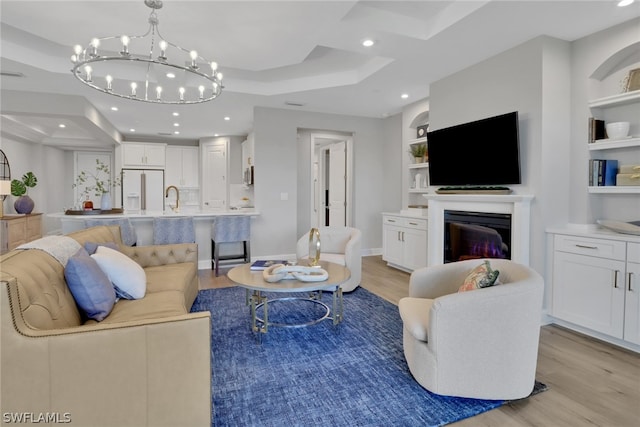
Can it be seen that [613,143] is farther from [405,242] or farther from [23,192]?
[23,192]

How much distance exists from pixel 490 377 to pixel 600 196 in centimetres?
233

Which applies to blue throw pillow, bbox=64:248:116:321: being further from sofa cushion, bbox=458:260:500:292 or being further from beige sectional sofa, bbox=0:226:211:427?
sofa cushion, bbox=458:260:500:292

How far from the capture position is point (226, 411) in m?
1.88

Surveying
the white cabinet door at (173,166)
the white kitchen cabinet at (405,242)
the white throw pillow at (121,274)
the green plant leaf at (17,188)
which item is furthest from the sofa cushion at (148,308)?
the green plant leaf at (17,188)

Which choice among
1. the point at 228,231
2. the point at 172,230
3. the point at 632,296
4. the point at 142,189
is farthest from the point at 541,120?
the point at 142,189

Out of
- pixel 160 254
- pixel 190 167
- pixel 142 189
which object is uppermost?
pixel 190 167

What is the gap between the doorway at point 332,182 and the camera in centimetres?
657

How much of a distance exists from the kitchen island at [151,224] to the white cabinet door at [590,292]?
402 centimetres

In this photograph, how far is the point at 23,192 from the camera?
7215 millimetres

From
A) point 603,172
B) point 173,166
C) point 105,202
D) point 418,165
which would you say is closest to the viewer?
point 603,172

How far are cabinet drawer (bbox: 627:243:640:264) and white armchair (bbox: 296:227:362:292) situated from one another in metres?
2.35

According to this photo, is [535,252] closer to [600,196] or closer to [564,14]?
[600,196]

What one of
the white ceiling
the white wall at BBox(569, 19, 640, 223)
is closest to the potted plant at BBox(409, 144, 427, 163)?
the white ceiling

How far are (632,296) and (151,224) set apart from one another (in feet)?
17.8
